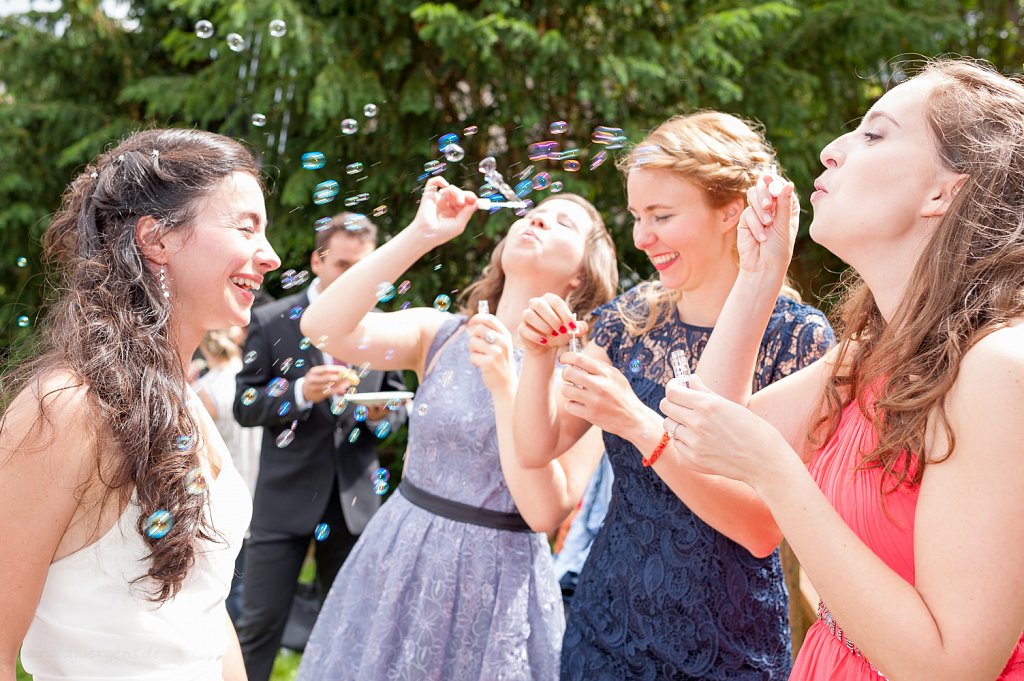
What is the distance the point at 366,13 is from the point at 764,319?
5.34 m

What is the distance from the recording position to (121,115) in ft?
26.4

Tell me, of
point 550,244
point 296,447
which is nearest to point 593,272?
point 550,244

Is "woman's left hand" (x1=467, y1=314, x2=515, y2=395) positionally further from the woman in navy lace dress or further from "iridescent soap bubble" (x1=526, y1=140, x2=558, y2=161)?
"iridescent soap bubble" (x1=526, y1=140, x2=558, y2=161)

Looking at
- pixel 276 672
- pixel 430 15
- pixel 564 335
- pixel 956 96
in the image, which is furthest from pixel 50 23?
pixel 956 96

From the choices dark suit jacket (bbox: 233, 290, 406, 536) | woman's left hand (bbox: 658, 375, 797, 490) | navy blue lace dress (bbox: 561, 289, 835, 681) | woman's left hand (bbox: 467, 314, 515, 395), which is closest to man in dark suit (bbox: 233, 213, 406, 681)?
dark suit jacket (bbox: 233, 290, 406, 536)

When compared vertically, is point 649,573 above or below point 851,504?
below

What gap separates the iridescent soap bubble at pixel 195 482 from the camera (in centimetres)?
186

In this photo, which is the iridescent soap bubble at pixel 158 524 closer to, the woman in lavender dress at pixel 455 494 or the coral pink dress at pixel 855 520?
the woman in lavender dress at pixel 455 494

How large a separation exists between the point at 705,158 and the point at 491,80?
435cm

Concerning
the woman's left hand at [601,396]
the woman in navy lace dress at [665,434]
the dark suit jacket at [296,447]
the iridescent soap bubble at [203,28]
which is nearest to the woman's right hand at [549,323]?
the woman in navy lace dress at [665,434]

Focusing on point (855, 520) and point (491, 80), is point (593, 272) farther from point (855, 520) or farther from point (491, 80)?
point (491, 80)

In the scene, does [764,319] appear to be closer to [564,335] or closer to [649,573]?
[564,335]

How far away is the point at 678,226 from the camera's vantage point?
8.34 ft

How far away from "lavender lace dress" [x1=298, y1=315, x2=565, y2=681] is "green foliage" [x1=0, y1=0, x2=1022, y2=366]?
323 centimetres
